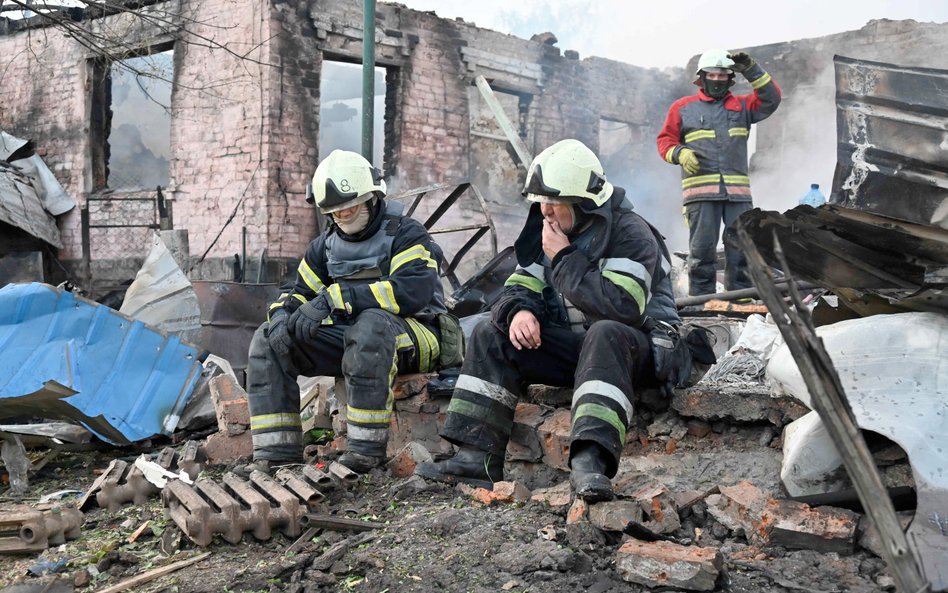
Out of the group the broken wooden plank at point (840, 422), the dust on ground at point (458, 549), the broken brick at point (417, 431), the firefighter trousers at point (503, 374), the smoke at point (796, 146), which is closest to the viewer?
the broken wooden plank at point (840, 422)

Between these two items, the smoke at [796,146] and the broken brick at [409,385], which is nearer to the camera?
the broken brick at [409,385]

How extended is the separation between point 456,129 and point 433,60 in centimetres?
102

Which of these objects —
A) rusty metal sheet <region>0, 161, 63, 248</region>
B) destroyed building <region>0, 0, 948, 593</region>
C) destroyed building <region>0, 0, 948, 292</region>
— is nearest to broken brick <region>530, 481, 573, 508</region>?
destroyed building <region>0, 0, 948, 593</region>

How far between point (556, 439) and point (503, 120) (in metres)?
9.26

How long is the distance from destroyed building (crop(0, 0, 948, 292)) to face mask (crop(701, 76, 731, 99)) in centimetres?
551

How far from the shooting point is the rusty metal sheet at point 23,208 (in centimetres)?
1205

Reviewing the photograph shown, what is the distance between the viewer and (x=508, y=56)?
13.5m

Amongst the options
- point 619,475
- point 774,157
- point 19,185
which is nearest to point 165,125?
point 19,185

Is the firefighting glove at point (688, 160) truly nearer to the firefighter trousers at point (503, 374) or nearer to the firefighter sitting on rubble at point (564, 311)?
the firefighter sitting on rubble at point (564, 311)

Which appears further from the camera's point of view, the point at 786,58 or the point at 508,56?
the point at 786,58

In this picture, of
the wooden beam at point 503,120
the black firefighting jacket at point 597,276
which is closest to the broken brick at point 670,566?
the black firefighting jacket at point 597,276

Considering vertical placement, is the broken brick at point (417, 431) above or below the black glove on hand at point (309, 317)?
below

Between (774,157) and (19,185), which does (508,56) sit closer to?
(774,157)

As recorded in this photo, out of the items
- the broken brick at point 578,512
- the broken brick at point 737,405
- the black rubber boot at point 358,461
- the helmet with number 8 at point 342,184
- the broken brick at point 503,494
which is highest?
the helmet with number 8 at point 342,184
